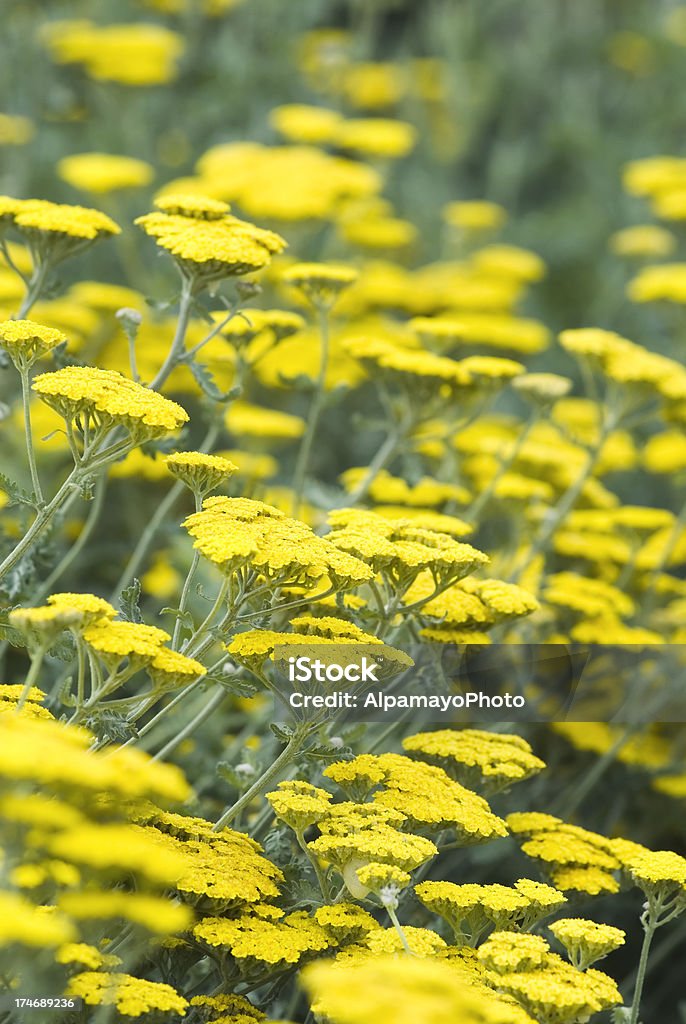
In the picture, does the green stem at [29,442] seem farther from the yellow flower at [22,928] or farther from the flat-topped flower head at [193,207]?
the yellow flower at [22,928]

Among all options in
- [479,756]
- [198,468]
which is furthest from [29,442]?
[479,756]

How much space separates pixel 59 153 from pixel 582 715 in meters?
5.02

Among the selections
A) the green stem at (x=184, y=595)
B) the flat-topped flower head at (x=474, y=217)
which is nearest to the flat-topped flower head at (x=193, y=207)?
the green stem at (x=184, y=595)

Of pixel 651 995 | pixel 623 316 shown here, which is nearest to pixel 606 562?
pixel 651 995

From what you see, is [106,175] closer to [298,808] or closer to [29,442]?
[29,442]

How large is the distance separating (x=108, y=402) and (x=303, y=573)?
1.54 ft

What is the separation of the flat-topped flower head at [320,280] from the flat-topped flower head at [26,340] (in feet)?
3.62

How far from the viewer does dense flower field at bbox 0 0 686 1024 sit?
207 cm

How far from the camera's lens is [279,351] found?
4.91 metres

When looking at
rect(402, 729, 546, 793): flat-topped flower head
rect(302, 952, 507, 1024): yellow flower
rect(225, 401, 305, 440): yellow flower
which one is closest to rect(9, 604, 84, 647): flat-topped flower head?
rect(302, 952, 507, 1024): yellow flower

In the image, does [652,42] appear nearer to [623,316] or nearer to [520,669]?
[623,316]

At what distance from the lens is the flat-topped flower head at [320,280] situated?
3516 mm

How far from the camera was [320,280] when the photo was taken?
360 centimetres

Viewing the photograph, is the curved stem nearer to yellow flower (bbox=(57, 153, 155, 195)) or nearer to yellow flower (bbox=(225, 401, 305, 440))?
yellow flower (bbox=(225, 401, 305, 440))
